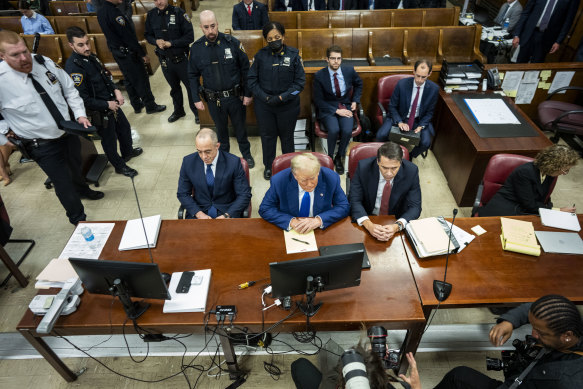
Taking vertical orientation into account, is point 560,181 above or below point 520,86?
below

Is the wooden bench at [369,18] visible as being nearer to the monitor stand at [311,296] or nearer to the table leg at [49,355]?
the monitor stand at [311,296]

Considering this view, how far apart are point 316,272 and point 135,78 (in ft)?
14.7

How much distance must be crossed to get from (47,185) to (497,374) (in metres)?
4.87

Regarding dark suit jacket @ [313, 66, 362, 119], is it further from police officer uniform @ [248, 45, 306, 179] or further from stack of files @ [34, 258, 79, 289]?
stack of files @ [34, 258, 79, 289]

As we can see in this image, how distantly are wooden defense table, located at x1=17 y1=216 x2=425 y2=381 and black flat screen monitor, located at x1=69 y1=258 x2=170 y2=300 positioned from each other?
156mm

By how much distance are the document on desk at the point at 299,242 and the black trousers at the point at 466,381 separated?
3.52 ft

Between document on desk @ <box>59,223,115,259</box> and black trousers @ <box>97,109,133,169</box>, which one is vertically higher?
document on desk @ <box>59,223,115,259</box>

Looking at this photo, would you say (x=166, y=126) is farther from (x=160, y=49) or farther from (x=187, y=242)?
(x=187, y=242)

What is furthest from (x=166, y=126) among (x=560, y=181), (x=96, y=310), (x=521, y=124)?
(x=560, y=181)

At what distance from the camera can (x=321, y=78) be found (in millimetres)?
4012

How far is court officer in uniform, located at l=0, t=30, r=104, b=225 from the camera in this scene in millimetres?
2740

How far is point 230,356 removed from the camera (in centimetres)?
235

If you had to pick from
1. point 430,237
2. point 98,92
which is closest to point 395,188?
point 430,237

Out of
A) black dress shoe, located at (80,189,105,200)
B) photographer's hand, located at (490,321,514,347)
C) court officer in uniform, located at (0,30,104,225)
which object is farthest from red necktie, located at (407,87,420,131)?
black dress shoe, located at (80,189,105,200)
